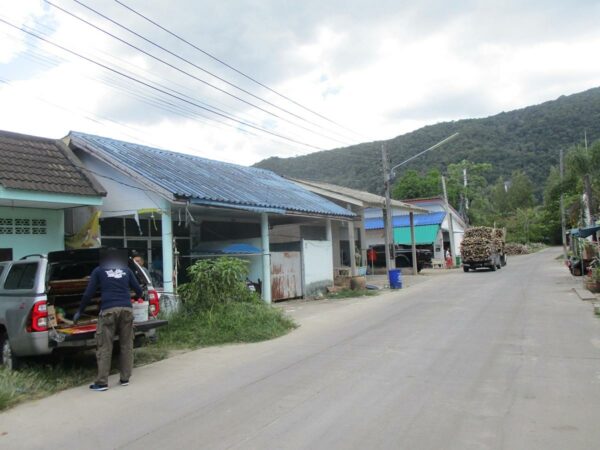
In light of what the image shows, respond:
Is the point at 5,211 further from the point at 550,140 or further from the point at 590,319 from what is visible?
the point at 550,140

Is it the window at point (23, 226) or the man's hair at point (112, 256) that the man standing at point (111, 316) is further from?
the window at point (23, 226)

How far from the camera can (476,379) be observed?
654 centimetres

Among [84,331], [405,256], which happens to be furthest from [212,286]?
[405,256]

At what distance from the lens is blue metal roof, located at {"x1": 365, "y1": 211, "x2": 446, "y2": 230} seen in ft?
131

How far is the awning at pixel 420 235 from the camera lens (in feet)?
134

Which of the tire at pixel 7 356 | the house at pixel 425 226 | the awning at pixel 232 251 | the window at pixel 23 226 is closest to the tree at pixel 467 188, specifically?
the house at pixel 425 226

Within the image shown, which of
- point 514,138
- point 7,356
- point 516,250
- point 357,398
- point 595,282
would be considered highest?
point 514,138

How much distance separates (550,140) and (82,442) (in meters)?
93.3

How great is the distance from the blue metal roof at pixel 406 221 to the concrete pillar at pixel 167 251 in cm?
2795

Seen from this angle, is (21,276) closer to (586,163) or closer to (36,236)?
(36,236)

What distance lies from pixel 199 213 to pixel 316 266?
5.17 m

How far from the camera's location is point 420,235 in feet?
136

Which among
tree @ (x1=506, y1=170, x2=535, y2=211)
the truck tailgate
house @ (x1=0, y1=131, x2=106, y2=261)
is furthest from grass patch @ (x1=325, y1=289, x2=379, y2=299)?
tree @ (x1=506, y1=170, x2=535, y2=211)

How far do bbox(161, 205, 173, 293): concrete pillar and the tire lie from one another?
16.0 ft
